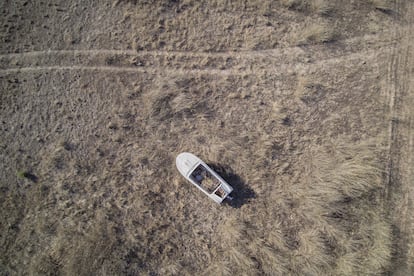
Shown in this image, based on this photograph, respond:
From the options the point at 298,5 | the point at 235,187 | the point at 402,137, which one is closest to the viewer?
the point at 402,137

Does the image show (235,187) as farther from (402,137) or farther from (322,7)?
(322,7)

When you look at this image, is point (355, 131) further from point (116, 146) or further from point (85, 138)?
point (85, 138)

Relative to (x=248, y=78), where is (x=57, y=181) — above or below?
below

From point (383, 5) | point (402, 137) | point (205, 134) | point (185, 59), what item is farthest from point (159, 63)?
point (402, 137)

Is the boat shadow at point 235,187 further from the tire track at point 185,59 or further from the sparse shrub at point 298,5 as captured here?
the sparse shrub at point 298,5

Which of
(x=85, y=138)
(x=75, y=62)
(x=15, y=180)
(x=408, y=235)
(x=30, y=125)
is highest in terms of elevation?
(x=75, y=62)

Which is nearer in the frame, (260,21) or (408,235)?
(408,235)

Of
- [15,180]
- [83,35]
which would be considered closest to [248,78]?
[83,35]

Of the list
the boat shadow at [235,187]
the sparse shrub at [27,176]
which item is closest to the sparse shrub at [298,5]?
the boat shadow at [235,187]
